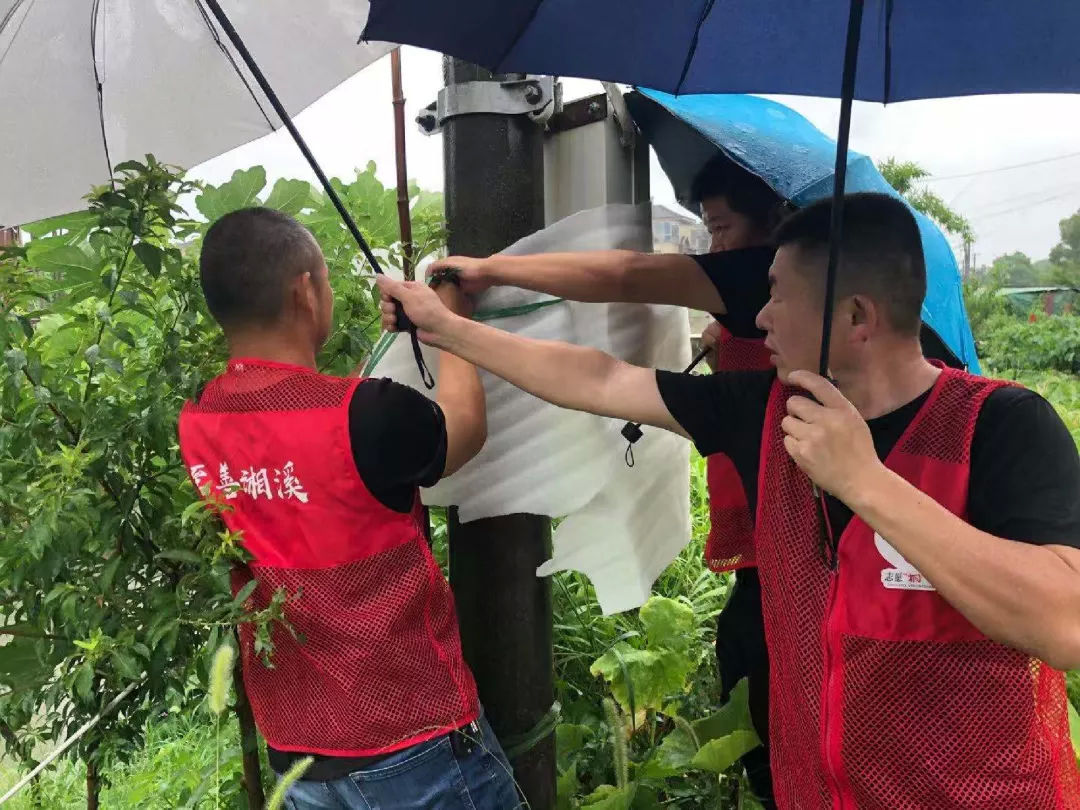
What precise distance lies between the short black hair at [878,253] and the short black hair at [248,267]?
40.2 inches

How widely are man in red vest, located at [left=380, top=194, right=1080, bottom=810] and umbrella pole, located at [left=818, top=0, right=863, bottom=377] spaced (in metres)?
0.08

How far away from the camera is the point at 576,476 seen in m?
1.90

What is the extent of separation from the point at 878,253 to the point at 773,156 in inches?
24.7

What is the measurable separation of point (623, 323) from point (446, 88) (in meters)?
0.71

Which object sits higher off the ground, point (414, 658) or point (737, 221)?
point (737, 221)

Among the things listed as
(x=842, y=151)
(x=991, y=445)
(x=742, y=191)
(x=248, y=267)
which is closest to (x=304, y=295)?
(x=248, y=267)

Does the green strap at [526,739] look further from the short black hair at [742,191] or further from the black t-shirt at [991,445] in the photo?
the short black hair at [742,191]

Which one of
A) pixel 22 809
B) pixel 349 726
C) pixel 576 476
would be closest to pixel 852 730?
pixel 576 476

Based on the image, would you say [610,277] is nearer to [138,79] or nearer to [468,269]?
[468,269]

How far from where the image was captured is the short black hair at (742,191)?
2.05 meters

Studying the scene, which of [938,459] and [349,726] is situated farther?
[349,726]

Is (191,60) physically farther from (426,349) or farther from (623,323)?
Result: (623,323)

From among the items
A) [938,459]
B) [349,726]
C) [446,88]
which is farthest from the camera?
[446,88]

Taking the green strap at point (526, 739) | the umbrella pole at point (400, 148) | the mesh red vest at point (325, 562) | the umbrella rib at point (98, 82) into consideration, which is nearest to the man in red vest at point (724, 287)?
the umbrella pole at point (400, 148)
